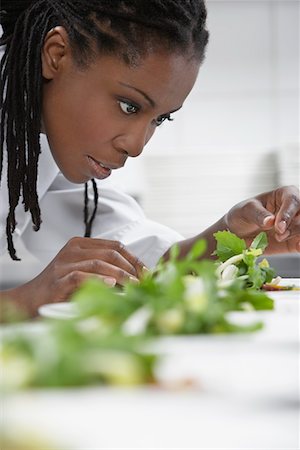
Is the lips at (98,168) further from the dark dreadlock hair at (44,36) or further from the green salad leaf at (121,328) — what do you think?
the green salad leaf at (121,328)

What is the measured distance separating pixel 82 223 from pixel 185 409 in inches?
53.6

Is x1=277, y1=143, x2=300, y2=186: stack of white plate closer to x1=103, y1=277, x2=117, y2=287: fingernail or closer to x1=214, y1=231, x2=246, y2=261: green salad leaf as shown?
x1=214, y1=231, x2=246, y2=261: green salad leaf

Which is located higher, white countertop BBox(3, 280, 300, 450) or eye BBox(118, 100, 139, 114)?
eye BBox(118, 100, 139, 114)

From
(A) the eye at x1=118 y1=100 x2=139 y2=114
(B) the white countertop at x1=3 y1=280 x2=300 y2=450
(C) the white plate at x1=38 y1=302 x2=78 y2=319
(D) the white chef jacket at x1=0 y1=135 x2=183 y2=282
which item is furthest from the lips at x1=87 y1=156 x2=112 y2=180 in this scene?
(B) the white countertop at x1=3 y1=280 x2=300 y2=450

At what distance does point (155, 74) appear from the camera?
3.46 feet

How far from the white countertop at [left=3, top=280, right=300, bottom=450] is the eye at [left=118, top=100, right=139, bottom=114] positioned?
31.0 inches

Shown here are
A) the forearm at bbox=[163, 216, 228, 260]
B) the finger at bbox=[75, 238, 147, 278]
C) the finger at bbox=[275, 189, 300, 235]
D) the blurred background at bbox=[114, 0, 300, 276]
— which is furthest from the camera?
the blurred background at bbox=[114, 0, 300, 276]

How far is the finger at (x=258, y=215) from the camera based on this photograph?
3.66 feet

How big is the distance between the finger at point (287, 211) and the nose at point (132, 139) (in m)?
0.21

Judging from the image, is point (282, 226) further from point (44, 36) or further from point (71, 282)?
point (44, 36)

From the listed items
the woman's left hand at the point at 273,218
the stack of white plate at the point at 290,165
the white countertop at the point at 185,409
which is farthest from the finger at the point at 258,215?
the stack of white plate at the point at 290,165

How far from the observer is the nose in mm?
1100

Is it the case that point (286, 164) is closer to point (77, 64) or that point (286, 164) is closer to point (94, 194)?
point (94, 194)

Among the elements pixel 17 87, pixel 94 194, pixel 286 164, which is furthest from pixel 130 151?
pixel 286 164
